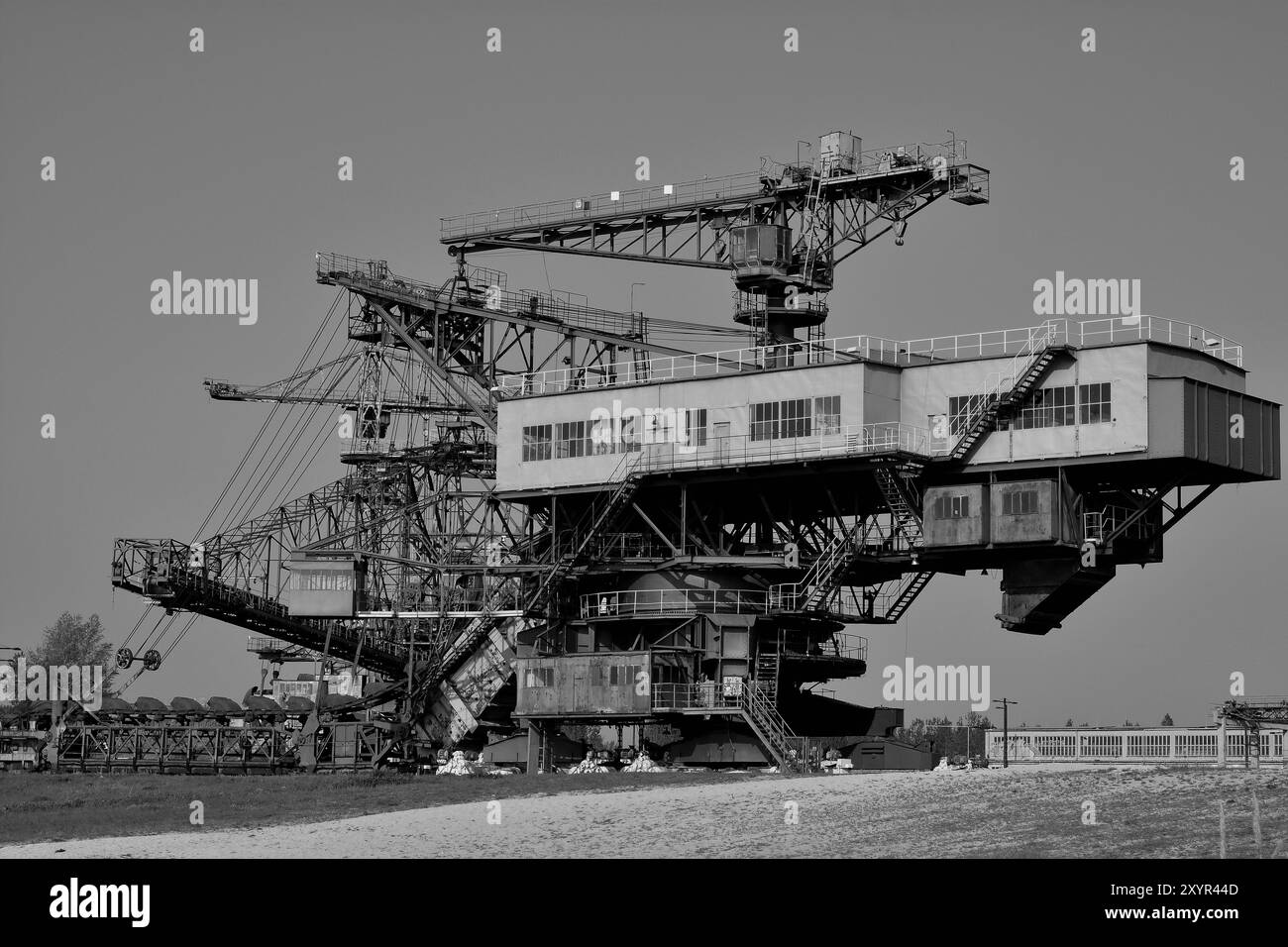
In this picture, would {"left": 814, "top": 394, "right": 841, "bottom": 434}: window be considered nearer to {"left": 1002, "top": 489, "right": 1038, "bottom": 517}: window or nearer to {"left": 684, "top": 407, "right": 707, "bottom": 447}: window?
{"left": 684, "top": 407, "right": 707, "bottom": 447}: window

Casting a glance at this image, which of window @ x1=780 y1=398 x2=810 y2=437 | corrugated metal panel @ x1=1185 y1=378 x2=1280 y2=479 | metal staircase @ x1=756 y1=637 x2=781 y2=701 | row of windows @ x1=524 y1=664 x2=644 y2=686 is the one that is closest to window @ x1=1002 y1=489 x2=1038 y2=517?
corrugated metal panel @ x1=1185 y1=378 x2=1280 y2=479

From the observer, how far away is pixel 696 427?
87.2m

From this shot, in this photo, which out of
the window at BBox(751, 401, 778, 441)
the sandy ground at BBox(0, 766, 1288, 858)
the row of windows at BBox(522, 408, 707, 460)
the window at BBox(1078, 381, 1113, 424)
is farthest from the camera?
the row of windows at BBox(522, 408, 707, 460)

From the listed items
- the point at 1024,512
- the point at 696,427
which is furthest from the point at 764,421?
the point at 1024,512

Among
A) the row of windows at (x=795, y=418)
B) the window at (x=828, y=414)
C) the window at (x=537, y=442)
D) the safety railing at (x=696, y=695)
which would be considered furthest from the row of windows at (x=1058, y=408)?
the window at (x=537, y=442)

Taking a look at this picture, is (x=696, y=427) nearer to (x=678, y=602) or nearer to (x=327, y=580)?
(x=678, y=602)

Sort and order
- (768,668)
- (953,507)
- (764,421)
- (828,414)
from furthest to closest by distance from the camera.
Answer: (768,668) < (764,421) < (828,414) < (953,507)

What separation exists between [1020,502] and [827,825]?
27.1m

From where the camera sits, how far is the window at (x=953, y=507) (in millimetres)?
81812

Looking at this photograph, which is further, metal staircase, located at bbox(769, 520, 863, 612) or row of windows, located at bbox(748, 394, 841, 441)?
metal staircase, located at bbox(769, 520, 863, 612)

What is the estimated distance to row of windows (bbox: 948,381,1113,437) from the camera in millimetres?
79562

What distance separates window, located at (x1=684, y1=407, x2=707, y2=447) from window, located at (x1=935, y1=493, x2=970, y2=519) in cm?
1041

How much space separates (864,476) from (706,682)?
429 inches
